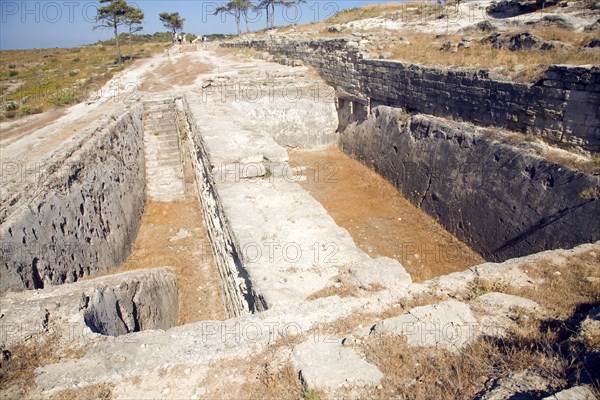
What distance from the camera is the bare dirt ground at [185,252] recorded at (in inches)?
241

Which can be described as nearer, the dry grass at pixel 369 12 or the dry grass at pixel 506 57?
the dry grass at pixel 506 57

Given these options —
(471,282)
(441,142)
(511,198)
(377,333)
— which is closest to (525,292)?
(471,282)

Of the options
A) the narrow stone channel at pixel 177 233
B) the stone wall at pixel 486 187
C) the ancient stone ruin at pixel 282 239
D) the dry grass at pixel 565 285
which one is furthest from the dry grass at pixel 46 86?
the dry grass at pixel 565 285

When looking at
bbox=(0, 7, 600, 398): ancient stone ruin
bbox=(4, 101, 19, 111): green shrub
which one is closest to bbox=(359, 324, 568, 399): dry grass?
bbox=(0, 7, 600, 398): ancient stone ruin

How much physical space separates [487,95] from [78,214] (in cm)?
725

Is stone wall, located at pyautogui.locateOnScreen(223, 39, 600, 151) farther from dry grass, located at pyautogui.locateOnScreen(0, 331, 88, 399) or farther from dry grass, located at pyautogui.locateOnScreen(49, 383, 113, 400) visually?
dry grass, located at pyautogui.locateOnScreen(0, 331, 88, 399)

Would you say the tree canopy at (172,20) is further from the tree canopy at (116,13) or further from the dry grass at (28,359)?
the dry grass at (28,359)

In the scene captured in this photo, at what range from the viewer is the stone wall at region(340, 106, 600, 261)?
5.08 metres

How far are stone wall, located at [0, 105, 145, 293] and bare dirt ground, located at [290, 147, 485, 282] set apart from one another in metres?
4.40

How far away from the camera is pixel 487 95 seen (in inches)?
273

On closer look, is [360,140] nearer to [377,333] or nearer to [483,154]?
[483,154]

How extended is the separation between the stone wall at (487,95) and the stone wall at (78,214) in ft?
22.0

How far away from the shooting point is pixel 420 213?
8.20 meters

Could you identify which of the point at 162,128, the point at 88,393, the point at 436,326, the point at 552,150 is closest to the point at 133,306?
the point at 88,393
